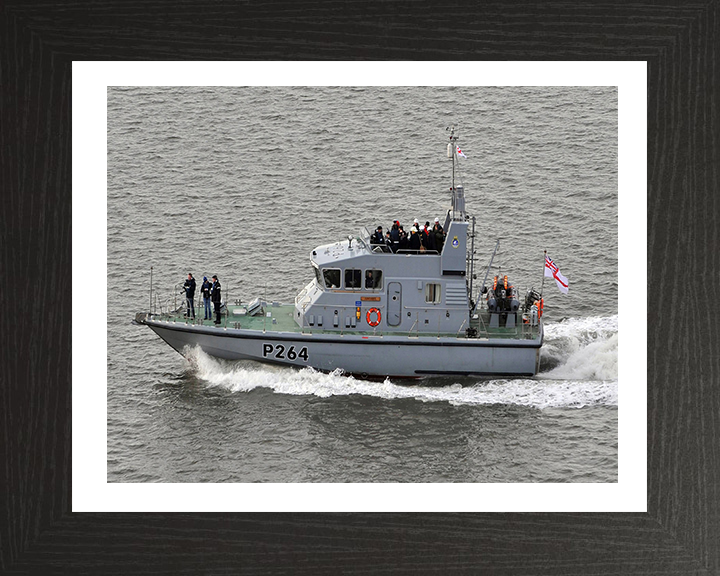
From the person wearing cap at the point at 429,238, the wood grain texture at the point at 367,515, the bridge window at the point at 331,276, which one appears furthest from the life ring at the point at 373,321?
the wood grain texture at the point at 367,515

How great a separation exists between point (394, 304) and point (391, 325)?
48 cm

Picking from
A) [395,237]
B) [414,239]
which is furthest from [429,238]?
[395,237]

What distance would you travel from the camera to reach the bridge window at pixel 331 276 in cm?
2647

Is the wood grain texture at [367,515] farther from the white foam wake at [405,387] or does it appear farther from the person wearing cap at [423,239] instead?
the person wearing cap at [423,239]

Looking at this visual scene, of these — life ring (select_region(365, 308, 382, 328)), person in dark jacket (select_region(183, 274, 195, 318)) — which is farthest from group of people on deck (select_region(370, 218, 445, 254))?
person in dark jacket (select_region(183, 274, 195, 318))

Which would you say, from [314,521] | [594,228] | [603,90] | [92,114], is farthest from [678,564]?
[603,90]

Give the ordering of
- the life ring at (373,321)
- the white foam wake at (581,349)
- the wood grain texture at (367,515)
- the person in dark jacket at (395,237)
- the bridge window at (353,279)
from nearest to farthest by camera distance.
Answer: the wood grain texture at (367,515) < the white foam wake at (581,349) < the person in dark jacket at (395,237) < the bridge window at (353,279) < the life ring at (373,321)

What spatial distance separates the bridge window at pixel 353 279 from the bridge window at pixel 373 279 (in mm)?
163

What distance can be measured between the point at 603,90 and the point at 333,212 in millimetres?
7434

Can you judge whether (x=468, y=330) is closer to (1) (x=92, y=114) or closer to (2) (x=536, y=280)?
(2) (x=536, y=280)

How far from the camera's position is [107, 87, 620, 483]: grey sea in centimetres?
2486

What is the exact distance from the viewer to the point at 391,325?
26734mm

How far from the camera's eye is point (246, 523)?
18234 millimetres

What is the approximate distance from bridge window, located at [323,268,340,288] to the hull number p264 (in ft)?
5.00
